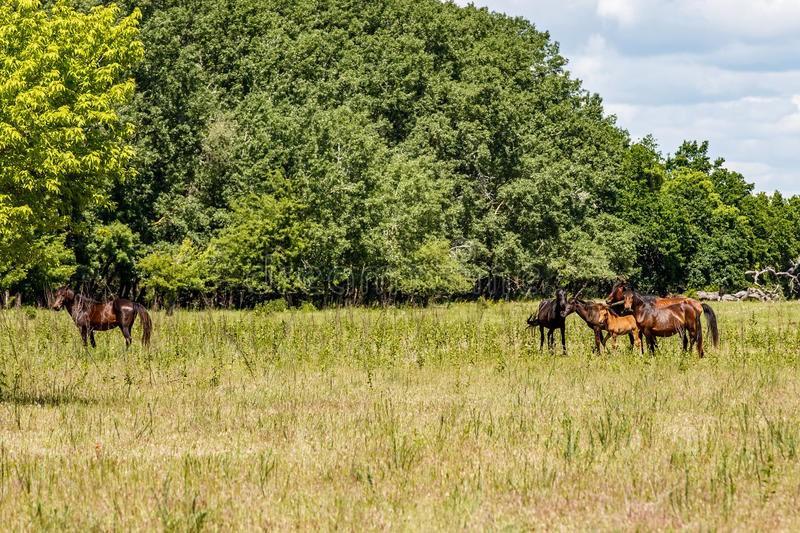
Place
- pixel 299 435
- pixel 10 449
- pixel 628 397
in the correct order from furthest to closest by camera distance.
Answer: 1. pixel 628 397
2. pixel 299 435
3. pixel 10 449

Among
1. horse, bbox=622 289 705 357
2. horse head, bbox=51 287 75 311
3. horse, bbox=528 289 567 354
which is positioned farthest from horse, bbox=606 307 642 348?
horse head, bbox=51 287 75 311

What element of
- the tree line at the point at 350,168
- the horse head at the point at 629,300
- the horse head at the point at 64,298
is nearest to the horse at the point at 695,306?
the horse head at the point at 629,300

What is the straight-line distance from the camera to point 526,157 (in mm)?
61594

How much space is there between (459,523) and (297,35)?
188 feet

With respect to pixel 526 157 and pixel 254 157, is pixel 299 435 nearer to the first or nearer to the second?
pixel 254 157

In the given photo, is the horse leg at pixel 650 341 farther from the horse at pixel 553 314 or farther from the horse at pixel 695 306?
the horse at pixel 553 314

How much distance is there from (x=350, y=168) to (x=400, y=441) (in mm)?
40584

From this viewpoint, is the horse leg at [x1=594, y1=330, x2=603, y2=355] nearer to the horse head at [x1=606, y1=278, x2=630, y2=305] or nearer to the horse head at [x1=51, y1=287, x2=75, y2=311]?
the horse head at [x1=606, y1=278, x2=630, y2=305]

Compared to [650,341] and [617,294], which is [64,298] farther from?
[650,341]

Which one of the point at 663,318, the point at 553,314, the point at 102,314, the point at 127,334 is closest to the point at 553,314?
the point at 553,314

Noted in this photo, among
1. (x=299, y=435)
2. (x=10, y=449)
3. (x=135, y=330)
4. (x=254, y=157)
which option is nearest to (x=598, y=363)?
(x=299, y=435)

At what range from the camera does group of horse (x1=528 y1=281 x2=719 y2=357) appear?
2194 centimetres

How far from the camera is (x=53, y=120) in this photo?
2516 centimetres

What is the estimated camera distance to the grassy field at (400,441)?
8.63 meters
